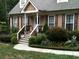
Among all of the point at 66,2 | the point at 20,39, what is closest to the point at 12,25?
the point at 20,39

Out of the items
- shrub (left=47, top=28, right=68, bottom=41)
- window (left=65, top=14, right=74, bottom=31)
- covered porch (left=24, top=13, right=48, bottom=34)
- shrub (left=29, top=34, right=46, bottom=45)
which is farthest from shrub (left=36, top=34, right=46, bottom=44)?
covered porch (left=24, top=13, right=48, bottom=34)

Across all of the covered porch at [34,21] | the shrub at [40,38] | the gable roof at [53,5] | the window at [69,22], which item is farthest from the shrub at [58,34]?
the covered porch at [34,21]

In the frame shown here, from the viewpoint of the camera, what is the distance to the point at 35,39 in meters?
25.6

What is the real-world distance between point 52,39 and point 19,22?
1105 cm

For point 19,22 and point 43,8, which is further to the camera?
point 19,22

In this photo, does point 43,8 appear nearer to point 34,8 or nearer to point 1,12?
point 34,8

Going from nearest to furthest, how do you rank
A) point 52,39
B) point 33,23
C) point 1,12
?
point 52,39 < point 33,23 < point 1,12

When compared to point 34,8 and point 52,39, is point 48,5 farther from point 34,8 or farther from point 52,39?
point 52,39

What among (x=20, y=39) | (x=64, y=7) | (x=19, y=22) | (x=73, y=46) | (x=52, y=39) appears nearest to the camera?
(x=73, y=46)

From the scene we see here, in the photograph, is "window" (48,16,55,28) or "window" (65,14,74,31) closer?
"window" (65,14,74,31)

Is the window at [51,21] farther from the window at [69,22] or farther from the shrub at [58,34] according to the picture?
the shrub at [58,34]

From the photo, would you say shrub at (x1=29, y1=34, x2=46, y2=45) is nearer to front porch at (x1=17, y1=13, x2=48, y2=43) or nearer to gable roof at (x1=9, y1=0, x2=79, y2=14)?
front porch at (x1=17, y1=13, x2=48, y2=43)

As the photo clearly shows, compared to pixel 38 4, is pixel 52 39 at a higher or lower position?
lower

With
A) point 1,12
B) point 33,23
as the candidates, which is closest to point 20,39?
point 33,23
